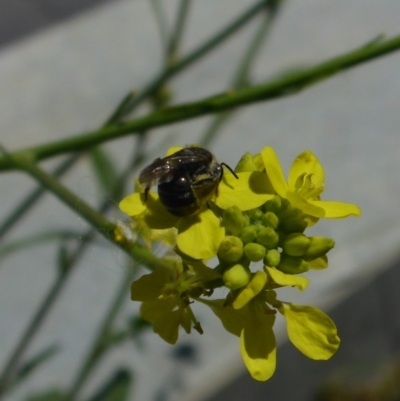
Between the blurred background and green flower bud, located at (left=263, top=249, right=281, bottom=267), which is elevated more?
the blurred background

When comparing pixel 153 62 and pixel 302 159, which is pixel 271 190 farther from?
pixel 153 62

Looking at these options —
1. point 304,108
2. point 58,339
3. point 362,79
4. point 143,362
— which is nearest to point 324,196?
point 304,108

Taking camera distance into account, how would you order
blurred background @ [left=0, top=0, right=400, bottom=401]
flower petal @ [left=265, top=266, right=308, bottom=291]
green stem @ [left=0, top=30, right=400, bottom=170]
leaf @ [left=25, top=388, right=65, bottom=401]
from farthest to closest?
blurred background @ [left=0, top=0, right=400, bottom=401] → leaf @ [left=25, top=388, right=65, bottom=401] → green stem @ [left=0, top=30, right=400, bottom=170] → flower petal @ [left=265, top=266, right=308, bottom=291]

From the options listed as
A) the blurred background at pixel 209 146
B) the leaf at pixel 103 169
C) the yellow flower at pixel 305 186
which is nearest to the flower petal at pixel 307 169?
the yellow flower at pixel 305 186

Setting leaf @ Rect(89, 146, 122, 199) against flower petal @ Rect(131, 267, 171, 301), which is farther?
leaf @ Rect(89, 146, 122, 199)

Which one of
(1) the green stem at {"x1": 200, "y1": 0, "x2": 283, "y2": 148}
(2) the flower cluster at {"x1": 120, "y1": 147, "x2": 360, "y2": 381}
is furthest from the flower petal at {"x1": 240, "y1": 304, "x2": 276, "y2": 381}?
(1) the green stem at {"x1": 200, "y1": 0, "x2": 283, "y2": 148}

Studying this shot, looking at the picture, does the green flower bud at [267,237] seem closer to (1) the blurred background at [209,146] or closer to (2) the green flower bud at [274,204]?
(2) the green flower bud at [274,204]

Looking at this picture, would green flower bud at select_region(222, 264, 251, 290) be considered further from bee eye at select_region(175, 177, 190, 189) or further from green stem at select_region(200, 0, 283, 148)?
green stem at select_region(200, 0, 283, 148)
